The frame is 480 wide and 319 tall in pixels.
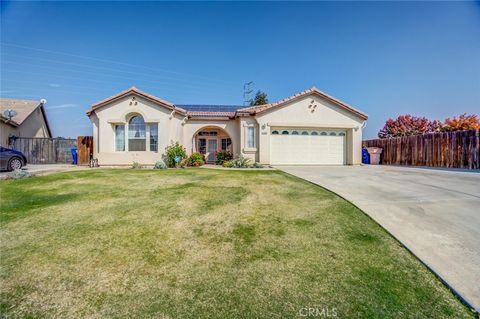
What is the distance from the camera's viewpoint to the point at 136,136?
15.6m

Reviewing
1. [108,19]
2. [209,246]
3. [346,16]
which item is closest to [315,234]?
[209,246]

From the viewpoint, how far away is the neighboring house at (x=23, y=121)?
1780 centimetres

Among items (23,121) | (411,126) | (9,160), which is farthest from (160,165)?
(411,126)

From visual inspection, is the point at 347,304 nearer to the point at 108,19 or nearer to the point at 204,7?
the point at 204,7

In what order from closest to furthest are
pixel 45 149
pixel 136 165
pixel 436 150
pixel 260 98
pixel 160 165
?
pixel 160 165 < pixel 136 165 < pixel 436 150 < pixel 45 149 < pixel 260 98

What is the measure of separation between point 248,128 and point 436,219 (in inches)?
482

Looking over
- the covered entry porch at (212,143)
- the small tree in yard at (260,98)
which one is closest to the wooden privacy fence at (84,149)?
the covered entry porch at (212,143)

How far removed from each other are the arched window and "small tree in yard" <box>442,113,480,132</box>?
30.2 m

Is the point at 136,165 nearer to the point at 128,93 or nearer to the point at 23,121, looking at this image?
the point at 128,93

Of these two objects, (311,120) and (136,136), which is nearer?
(136,136)

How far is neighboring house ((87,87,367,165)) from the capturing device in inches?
599

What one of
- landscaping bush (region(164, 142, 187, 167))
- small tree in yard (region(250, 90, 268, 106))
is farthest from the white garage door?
small tree in yard (region(250, 90, 268, 106))

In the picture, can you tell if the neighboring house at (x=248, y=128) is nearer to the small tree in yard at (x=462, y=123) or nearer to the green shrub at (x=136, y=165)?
the green shrub at (x=136, y=165)

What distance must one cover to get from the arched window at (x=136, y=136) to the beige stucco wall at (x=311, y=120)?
26.5 ft
